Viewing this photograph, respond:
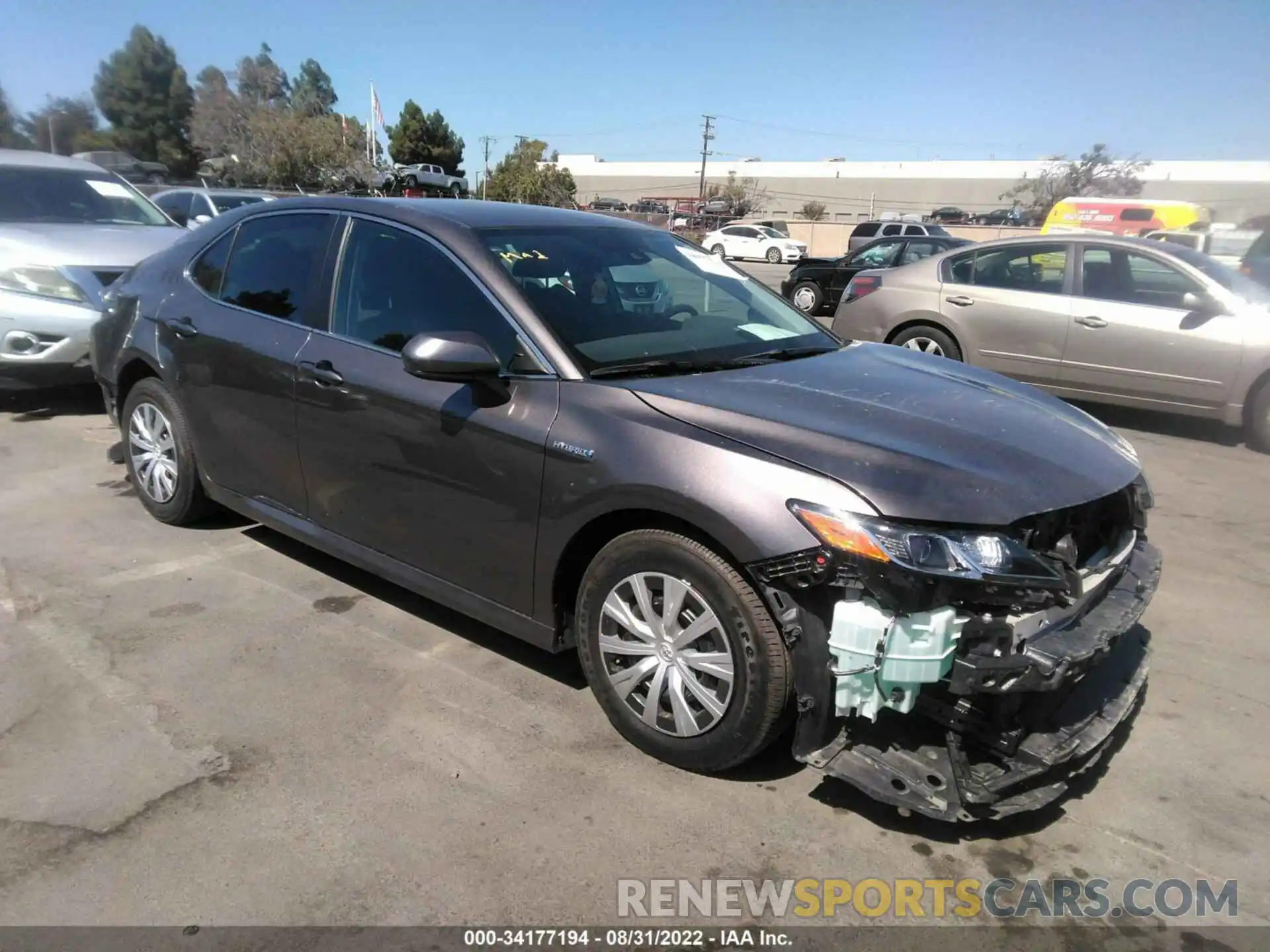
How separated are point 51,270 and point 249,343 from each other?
395 centimetres

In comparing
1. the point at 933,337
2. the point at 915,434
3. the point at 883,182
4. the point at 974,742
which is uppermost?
the point at 883,182

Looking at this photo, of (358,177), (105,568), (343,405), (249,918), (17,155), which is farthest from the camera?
(358,177)

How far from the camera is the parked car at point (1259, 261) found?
9.69 metres

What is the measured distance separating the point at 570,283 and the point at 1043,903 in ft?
8.22

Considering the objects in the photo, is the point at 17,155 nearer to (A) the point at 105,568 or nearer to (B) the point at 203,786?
(A) the point at 105,568

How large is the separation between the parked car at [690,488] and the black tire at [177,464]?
10.0 inches

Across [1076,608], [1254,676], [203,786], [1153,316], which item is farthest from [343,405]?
[1153,316]

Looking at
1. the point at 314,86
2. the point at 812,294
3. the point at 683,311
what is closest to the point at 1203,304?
the point at 683,311

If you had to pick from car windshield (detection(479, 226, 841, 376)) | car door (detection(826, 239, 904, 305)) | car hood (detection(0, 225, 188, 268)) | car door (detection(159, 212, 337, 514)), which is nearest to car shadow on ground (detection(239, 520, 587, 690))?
car door (detection(159, 212, 337, 514))

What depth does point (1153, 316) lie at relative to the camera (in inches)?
286

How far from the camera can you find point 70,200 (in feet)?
26.5

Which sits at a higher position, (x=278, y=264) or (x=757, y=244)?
(x=278, y=264)

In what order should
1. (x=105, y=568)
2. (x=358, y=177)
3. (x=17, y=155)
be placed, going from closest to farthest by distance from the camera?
1. (x=105, y=568)
2. (x=17, y=155)
3. (x=358, y=177)

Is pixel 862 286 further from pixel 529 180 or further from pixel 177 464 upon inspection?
pixel 529 180
